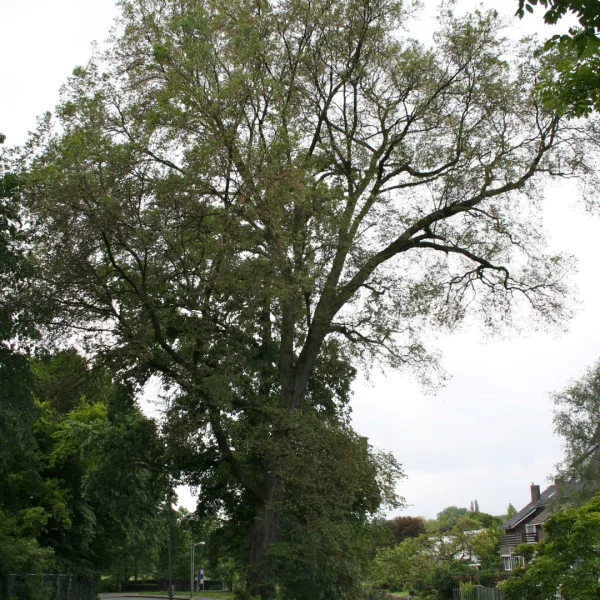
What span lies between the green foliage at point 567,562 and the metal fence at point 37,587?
14260 millimetres

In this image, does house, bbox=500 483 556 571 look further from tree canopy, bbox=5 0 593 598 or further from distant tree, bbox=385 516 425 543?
tree canopy, bbox=5 0 593 598

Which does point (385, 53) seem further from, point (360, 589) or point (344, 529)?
point (360, 589)

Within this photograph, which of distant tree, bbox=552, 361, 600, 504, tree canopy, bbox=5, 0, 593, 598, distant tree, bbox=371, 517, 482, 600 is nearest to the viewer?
tree canopy, bbox=5, 0, 593, 598

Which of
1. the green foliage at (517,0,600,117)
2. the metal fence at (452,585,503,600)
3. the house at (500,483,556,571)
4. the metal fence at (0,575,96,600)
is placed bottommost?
the metal fence at (452,585,503,600)

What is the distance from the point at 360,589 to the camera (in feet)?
62.4

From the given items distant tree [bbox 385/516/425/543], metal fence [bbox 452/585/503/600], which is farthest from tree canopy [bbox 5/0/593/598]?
distant tree [bbox 385/516/425/543]

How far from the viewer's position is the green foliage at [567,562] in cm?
1675

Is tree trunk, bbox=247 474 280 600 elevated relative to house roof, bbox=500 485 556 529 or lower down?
lower down

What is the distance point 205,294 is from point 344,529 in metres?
6.20

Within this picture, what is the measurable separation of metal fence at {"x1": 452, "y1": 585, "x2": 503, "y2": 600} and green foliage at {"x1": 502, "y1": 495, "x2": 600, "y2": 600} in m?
18.3

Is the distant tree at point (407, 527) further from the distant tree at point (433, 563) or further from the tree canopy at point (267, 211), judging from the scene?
the tree canopy at point (267, 211)

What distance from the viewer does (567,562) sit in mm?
17344

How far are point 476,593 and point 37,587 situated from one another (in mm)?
25673

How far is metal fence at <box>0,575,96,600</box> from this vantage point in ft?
73.0
